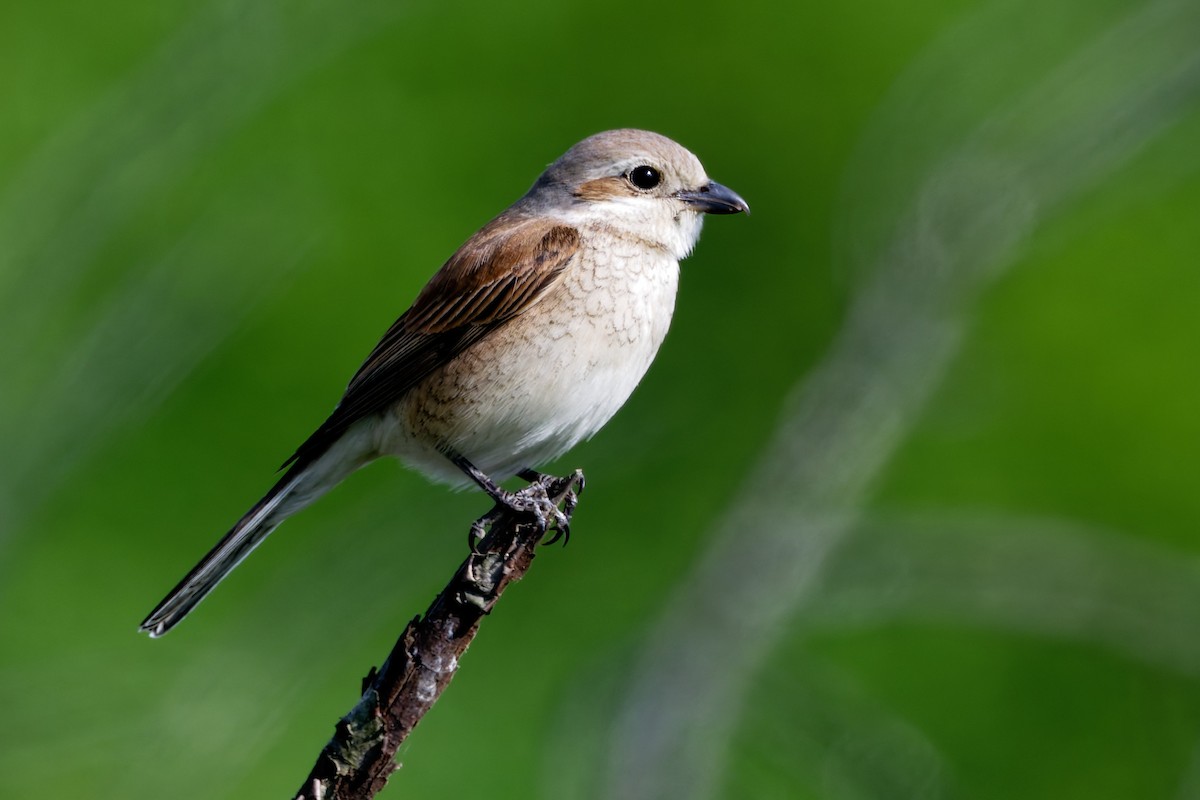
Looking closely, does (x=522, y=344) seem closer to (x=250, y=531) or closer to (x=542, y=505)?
(x=542, y=505)

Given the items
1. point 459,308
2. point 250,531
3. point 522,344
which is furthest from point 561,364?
point 250,531

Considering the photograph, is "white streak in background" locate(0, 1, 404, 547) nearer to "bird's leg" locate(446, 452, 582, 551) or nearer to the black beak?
the black beak

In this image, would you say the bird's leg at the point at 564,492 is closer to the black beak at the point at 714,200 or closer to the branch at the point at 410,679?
the branch at the point at 410,679

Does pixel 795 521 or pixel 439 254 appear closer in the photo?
pixel 795 521

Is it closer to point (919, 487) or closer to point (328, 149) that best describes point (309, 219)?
point (328, 149)

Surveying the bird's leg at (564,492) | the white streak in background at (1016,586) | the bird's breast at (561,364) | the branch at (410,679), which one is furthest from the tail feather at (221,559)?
the white streak in background at (1016,586)

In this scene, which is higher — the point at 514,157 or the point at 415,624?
the point at 514,157

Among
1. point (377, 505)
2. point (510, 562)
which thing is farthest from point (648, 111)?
point (510, 562)
